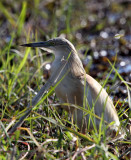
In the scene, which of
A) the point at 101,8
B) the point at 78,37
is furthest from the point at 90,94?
the point at 101,8

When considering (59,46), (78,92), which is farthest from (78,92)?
(59,46)

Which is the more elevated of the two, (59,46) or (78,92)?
(59,46)

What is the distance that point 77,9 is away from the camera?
553cm

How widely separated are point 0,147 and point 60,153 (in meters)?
0.33

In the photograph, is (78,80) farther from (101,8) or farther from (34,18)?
(101,8)

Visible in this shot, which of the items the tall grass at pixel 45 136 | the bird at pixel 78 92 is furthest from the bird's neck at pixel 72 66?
the tall grass at pixel 45 136

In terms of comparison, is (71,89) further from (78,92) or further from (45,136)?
(45,136)

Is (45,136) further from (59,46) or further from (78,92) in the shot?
(59,46)

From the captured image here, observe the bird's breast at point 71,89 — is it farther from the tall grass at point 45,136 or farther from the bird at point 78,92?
the tall grass at point 45,136

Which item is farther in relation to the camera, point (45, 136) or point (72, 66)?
point (72, 66)

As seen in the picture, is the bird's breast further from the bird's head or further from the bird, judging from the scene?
the bird's head

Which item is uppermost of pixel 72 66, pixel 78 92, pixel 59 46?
pixel 59 46

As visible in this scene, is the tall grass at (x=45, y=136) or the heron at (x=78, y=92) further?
the heron at (x=78, y=92)

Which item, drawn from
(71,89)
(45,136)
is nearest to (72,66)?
(71,89)
